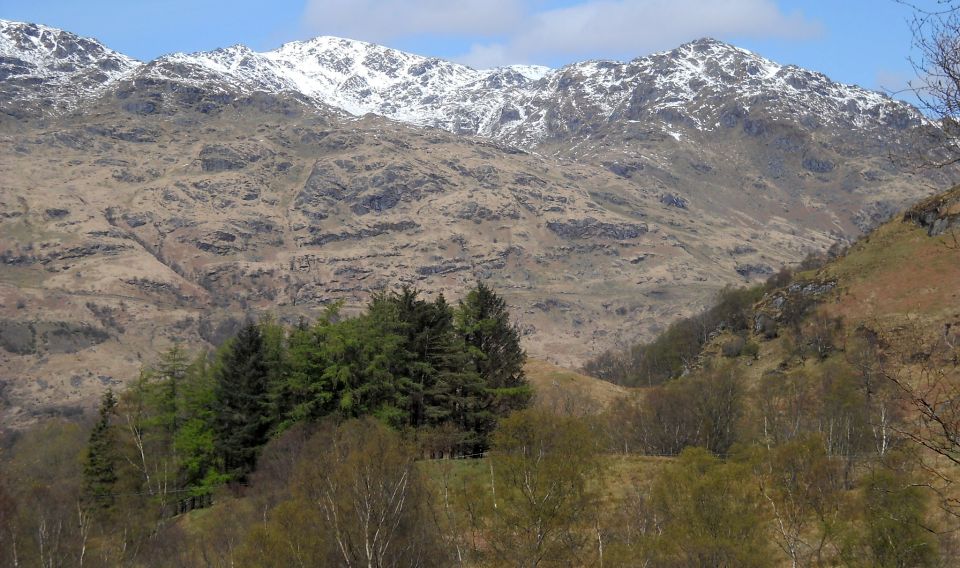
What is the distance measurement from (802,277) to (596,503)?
92393 mm

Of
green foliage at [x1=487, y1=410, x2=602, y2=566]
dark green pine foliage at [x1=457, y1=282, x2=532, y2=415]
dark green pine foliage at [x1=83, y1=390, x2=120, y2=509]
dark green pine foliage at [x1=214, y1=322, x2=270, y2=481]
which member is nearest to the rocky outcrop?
dark green pine foliage at [x1=457, y1=282, x2=532, y2=415]

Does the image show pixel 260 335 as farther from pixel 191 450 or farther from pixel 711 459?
pixel 711 459

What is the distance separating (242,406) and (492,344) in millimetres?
20863

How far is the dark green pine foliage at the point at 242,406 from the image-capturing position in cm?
5838

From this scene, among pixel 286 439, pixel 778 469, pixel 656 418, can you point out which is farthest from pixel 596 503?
pixel 656 418

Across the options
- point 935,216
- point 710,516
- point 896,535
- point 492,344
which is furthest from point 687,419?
point 935,216

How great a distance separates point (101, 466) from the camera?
206 feet

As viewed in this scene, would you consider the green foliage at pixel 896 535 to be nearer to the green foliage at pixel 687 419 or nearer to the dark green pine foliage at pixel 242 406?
the green foliage at pixel 687 419

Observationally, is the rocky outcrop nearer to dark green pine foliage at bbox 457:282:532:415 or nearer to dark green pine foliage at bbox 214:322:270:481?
dark green pine foliage at bbox 457:282:532:415

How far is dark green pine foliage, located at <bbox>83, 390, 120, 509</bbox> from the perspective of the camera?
6125 cm

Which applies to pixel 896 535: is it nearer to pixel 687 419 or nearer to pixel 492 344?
pixel 492 344

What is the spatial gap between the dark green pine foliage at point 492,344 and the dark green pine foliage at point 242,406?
16.9 metres

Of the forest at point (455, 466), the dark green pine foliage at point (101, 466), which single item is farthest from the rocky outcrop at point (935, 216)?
the dark green pine foliage at point (101, 466)

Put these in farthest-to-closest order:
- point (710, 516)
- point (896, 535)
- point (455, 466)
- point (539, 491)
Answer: point (455, 466), point (710, 516), point (539, 491), point (896, 535)
